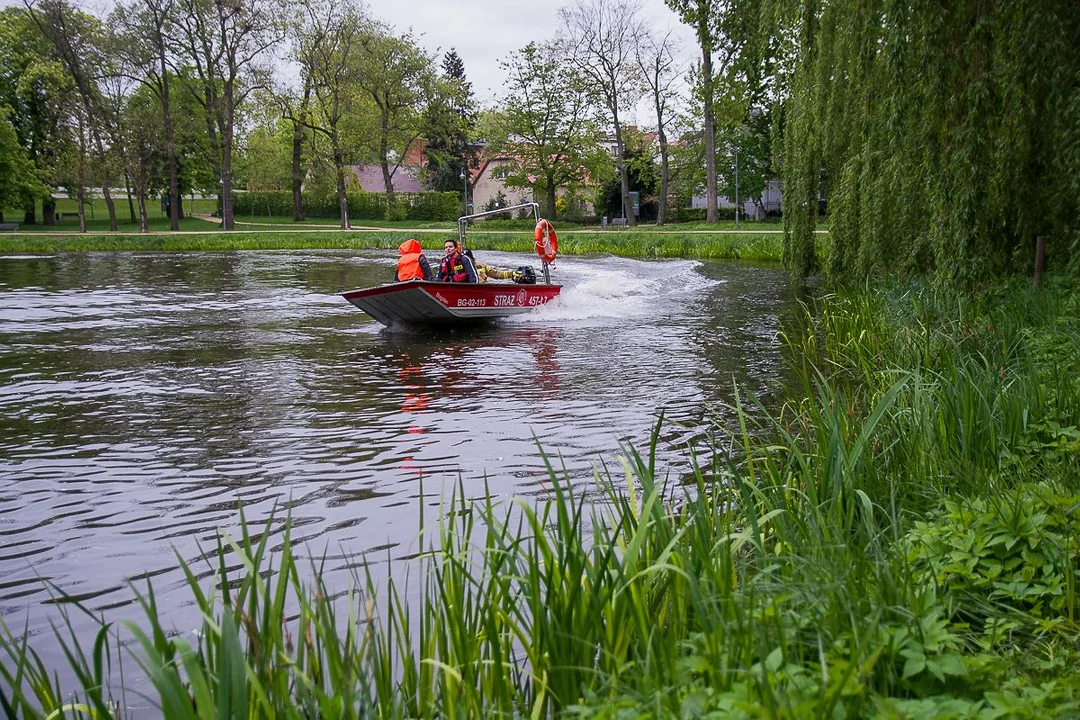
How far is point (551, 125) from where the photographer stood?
206 ft

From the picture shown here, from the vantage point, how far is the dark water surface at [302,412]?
6168 millimetres

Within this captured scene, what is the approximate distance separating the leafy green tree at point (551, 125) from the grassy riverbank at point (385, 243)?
16611 mm

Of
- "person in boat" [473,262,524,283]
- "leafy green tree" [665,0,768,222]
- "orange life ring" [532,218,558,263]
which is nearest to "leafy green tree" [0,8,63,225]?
"orange life ring" [532,218,558,263]

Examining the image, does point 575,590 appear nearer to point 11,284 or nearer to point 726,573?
point 726,573

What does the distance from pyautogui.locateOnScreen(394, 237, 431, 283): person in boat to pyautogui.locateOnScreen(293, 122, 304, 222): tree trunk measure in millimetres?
49162

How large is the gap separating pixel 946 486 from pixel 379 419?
6.08 metres

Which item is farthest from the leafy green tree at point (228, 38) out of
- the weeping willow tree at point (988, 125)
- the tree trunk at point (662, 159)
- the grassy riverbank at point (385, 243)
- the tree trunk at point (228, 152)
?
the weeping willow tree at point (988, 125)

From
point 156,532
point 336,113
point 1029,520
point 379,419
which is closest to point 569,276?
point 379,419

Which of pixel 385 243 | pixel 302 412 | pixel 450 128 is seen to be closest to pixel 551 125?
pixel 450 128

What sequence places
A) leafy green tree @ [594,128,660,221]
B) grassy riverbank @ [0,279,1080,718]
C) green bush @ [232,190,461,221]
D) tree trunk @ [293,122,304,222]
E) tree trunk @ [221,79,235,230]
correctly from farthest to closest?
green bush @ [232,190,461,221] < tree trunk @ [293,122,304,222] < leafy green tree @ [594,128,660,221] < tree trunk @ [221,79,235,230] < grassy riverbank @ [0,279,1080,718]

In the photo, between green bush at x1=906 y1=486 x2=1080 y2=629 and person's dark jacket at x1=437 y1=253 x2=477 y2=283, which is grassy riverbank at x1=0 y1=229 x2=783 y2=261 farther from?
green bush at x1=906 y1=486 x2=1080 y2=629

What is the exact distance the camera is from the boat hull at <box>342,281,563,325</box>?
1641cm

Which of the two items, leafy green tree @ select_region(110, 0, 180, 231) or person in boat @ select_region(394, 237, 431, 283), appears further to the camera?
leafy green tree @ select_region(110, 0, 180, 231)

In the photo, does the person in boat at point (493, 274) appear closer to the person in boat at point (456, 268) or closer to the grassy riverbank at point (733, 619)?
the person in boat at point (456, 268)
